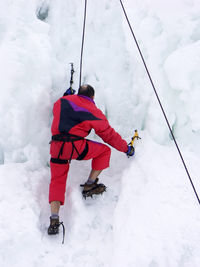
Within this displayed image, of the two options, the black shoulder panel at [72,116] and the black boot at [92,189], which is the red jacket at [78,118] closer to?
the black shoulder panel at [72,116]

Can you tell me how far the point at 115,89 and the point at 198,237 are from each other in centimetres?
184

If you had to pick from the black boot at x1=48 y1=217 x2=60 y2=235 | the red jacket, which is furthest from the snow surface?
the red jacket

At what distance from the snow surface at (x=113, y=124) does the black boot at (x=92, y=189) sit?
86 mm

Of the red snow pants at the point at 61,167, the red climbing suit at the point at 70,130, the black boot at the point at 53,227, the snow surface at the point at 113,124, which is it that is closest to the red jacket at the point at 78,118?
the red climbing suit at the point at 70,130

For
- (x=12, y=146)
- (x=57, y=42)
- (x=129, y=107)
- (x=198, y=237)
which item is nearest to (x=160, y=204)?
(x=198, y=237)

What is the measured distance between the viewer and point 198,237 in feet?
5.89

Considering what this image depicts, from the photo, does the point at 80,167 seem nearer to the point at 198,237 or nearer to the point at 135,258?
the point at 135,258

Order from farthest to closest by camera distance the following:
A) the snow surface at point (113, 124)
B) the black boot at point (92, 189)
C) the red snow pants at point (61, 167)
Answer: the black boot at point (92, 189) < the red snow pants at point (61, 167) < the snow surface at point (113, 124)

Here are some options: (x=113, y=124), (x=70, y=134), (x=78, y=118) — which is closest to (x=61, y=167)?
(x=70, y=134)

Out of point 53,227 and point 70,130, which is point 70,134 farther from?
point 53,227

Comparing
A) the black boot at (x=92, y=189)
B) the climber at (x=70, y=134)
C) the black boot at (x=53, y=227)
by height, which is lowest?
the black boot at (x=53, y=227)

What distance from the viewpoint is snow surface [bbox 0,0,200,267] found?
191 centimetres

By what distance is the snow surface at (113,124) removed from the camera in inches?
75.3

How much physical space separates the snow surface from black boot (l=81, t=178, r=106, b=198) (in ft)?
0.28
